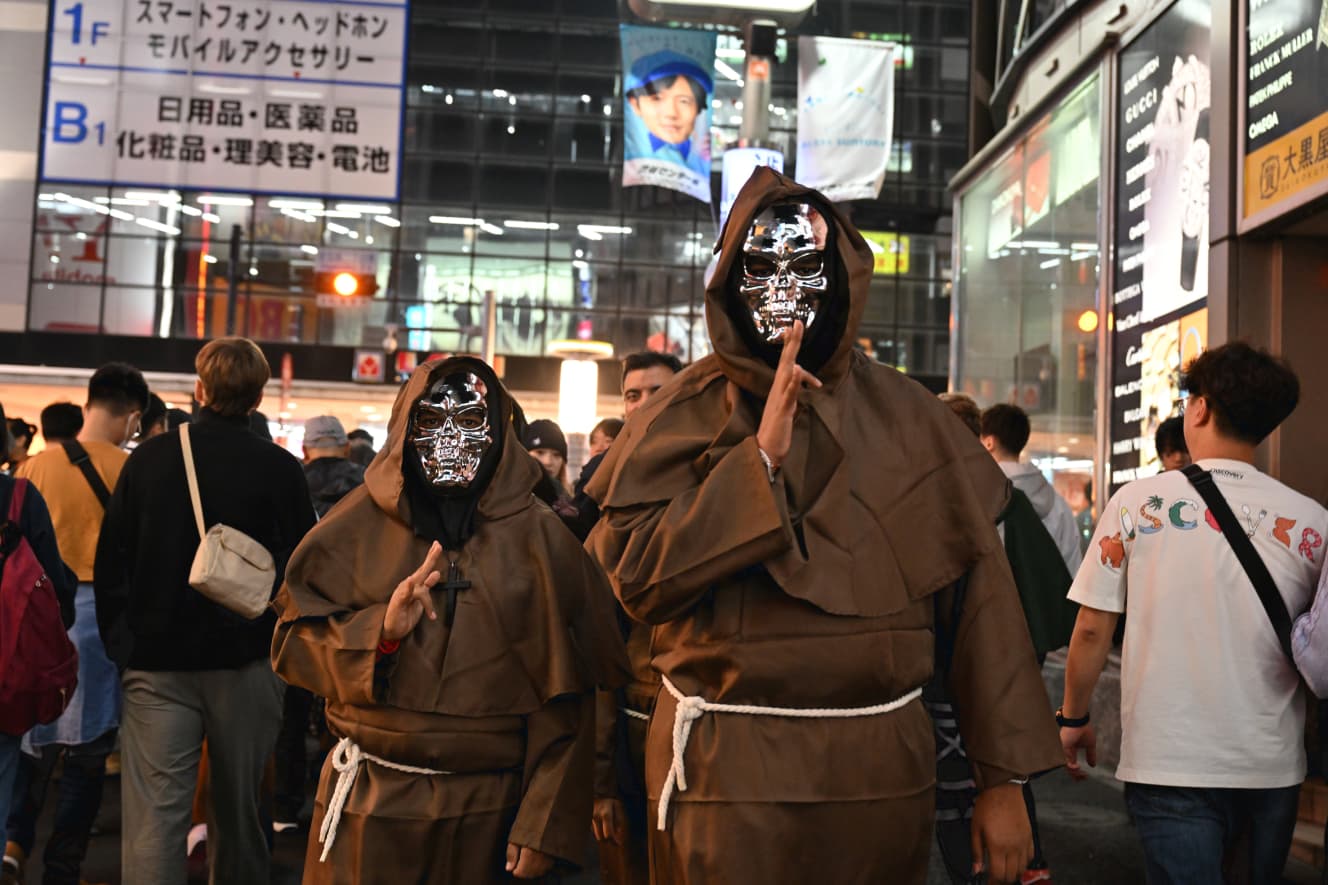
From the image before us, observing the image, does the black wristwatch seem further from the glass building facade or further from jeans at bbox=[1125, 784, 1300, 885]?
the glass building facade

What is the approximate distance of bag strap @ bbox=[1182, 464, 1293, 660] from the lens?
12.2 feet

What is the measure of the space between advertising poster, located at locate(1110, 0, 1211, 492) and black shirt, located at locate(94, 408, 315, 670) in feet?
14.6

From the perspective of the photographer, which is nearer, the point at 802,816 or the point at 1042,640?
the point at 802,816

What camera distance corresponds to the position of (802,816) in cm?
277

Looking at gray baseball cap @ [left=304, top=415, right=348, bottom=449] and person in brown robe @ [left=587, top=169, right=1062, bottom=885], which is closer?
person in brown robe @ [left=587, top=169, right=1062, bottom=885]

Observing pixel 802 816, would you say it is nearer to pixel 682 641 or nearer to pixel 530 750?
pixel 682 641

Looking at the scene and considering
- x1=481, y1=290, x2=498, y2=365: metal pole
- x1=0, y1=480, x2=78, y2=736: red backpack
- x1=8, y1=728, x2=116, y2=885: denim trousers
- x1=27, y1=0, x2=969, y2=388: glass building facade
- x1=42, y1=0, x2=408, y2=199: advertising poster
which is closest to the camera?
x1=0, y1=480, x2=78, y2=736: red backpack

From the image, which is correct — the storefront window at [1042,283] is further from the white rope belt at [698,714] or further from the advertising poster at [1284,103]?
the white rope belt at [698,714]

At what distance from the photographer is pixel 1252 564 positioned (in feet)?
12.3

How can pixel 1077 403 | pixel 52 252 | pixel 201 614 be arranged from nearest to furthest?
pixel 201 614, pixel 1077 403, pixel 52 252

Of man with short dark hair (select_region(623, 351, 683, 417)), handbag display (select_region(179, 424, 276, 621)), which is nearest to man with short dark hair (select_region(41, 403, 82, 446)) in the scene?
handbag display (select_region(179, 424, 276, 621))

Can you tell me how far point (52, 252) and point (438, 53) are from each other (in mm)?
11079

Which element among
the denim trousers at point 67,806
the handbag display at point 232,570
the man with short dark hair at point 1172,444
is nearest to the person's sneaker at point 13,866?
the denim trousers at point 67,806

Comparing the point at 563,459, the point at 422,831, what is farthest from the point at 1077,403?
the point at 422,831
